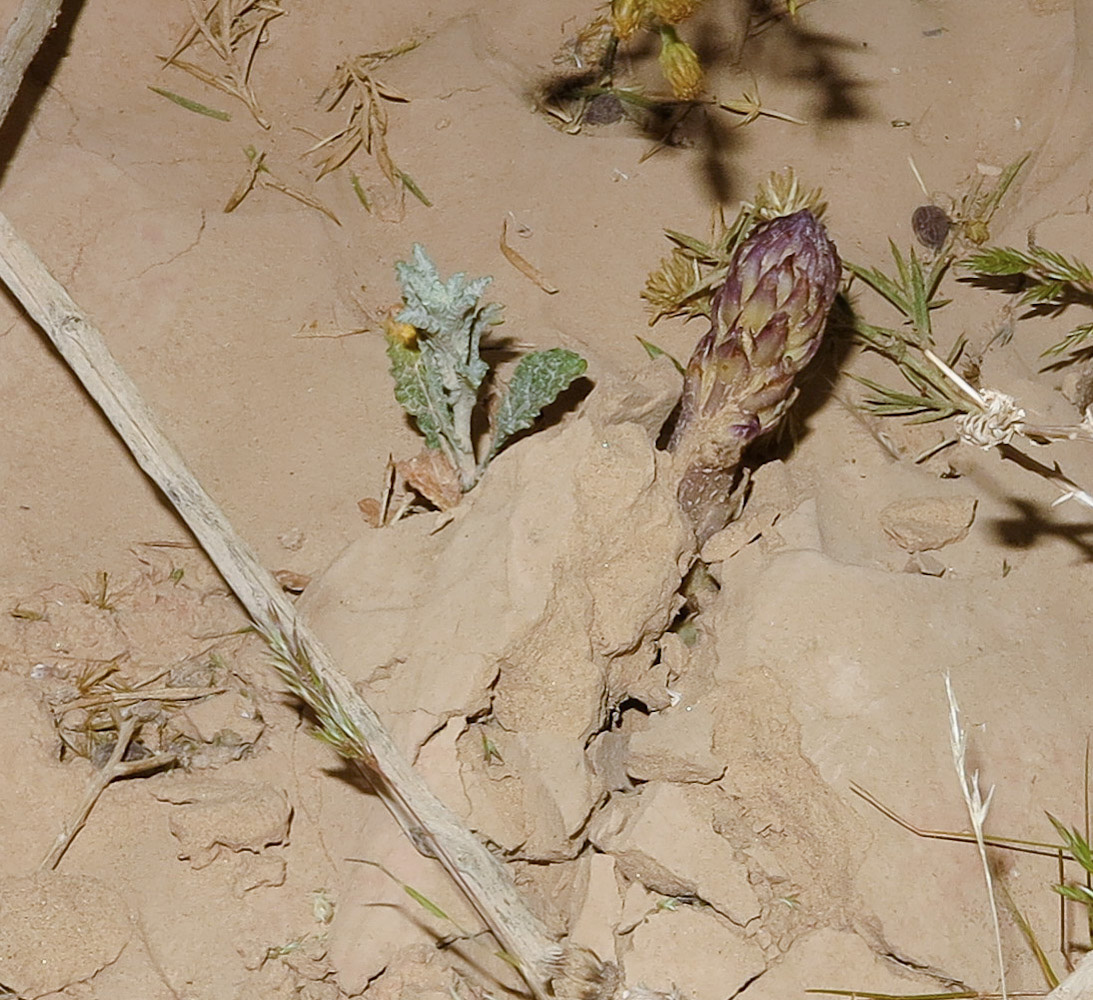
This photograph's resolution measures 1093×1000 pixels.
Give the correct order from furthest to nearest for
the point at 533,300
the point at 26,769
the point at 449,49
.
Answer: the point at 449,49 → the point at 533,300 → the point at 26,769

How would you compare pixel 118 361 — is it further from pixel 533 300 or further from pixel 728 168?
pixel 728 168

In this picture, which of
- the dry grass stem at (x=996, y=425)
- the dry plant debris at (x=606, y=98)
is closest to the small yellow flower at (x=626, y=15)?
the dry grass stem at (x=996, y=425)

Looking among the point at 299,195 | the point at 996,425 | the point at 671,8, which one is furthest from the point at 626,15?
the point at 299,195

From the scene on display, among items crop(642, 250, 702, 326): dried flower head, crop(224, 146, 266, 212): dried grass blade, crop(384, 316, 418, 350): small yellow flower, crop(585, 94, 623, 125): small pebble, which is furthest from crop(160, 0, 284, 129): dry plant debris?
crop(642, 250, 702, 326): dried flower head

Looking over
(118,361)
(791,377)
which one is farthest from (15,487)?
(791,377)

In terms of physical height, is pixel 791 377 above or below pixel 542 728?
above

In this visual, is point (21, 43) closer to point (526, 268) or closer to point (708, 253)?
point (526, 268)

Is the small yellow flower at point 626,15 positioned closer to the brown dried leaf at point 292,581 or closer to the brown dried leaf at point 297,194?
the brown dried leaf at point 297,194
